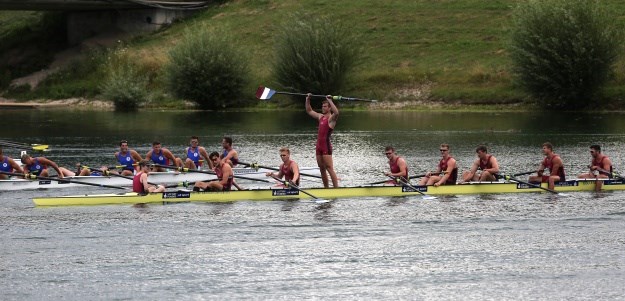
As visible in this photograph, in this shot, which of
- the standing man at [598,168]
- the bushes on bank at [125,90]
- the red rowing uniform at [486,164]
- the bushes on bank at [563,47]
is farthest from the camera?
the bushes on bank at [125,90]

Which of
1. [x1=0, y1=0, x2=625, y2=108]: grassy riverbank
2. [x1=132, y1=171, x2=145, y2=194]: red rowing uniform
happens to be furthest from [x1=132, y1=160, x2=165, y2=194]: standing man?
[x1=0, y1=0, x2=625, y2=108]: grassy riverbank

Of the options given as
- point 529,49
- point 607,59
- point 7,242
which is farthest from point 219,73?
point 7,242

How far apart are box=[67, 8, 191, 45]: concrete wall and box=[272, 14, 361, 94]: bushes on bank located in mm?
22611

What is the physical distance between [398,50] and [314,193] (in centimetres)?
5030

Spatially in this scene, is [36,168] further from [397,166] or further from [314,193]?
[397,166]

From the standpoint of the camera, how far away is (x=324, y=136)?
30.4m

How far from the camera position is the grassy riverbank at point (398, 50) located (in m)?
73.1

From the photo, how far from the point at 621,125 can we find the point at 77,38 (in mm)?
52251

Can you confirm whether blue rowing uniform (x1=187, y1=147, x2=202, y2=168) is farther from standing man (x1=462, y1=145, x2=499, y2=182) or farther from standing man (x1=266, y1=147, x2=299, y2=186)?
standing man (x1=462, y1=145, x2=499, y2=182)

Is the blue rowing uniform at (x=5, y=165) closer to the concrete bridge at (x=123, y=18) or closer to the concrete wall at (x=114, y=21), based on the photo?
the concrete bridge at (x=123, y=18)

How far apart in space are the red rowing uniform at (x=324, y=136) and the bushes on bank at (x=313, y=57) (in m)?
41.0

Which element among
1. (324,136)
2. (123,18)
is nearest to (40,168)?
(324,136)

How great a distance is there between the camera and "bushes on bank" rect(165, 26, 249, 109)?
74.4m

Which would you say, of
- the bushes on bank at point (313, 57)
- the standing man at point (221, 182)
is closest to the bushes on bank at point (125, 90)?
the bushes on bank at point (313, 57)
